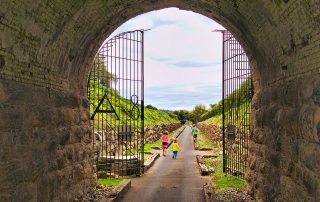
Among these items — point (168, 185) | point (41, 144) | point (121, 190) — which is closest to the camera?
point (41, 144)

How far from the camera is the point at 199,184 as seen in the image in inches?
462

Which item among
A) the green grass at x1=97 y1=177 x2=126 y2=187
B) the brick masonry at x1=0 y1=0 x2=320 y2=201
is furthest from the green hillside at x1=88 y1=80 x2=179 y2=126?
the brick masonry at x1=0 y1=0 x2=320 y2=201

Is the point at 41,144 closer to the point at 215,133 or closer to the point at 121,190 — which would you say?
the point at 121,190

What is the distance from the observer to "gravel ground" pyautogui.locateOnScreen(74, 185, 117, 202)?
9008 millimetres

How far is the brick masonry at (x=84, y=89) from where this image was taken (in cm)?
538

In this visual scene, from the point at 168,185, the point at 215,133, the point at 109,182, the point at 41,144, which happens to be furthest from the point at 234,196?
the point at 215,133

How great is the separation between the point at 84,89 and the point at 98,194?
2.75m

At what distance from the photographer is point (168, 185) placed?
11719 millimetres

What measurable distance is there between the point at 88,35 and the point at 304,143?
5.40 m

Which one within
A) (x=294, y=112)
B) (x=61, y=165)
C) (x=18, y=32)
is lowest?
(x=61, y=165)

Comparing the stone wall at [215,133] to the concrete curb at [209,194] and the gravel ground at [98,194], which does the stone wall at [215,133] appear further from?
the gravel ground at [98,194]

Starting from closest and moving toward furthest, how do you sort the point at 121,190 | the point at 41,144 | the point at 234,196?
the point at 41,144, the point at 234,196, the point at 121,190

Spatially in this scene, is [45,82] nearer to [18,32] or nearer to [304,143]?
[18,32]

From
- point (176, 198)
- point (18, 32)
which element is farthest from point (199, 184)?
point (18, 32)
